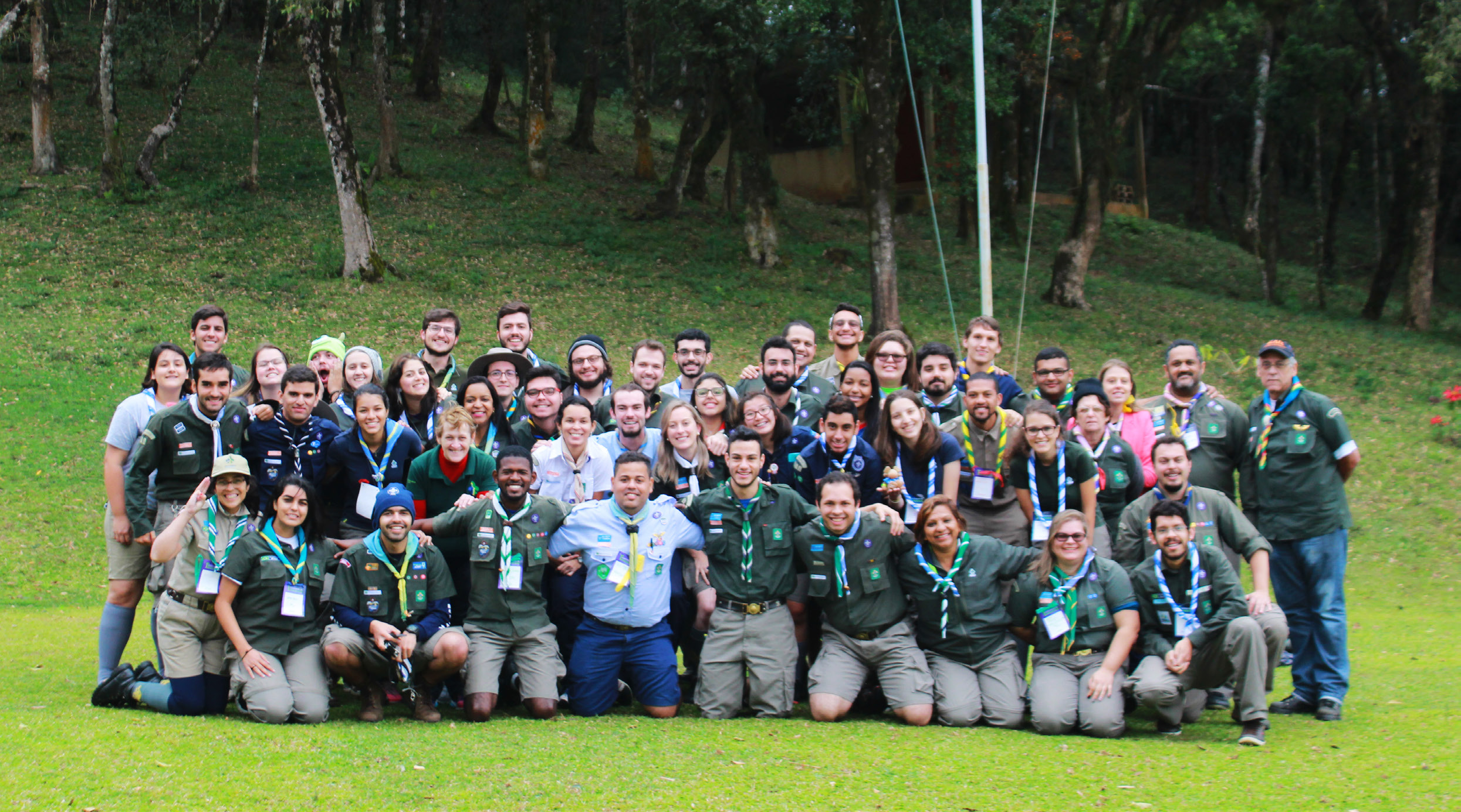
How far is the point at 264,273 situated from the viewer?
775 inches

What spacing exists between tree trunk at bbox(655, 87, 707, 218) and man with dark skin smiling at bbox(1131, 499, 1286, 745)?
1960 centimetres

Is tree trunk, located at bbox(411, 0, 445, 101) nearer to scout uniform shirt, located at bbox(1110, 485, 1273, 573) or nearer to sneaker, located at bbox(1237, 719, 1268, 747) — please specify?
scout uniform shirt, located at bbox(1110, 485, 1273, 573)

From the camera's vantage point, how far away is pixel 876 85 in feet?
60.6

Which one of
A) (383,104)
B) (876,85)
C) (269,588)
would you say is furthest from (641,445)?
(383,104)

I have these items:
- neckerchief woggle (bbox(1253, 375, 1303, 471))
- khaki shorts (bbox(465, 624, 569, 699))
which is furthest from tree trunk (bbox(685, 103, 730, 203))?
khaki shorts (bbox(465, 624, 569, 699))

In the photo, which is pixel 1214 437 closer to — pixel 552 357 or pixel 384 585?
pixel 384 585

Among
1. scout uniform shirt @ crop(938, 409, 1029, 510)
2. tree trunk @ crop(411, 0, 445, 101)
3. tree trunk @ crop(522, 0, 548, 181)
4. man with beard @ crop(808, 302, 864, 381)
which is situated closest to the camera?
scout uniform shirt @ crop(938, 409, 1029, 510)

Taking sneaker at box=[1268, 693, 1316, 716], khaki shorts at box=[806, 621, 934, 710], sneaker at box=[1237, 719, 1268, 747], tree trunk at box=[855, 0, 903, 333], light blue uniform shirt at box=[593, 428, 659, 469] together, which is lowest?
sneaker at box=[1268, 693, 1316, 716]

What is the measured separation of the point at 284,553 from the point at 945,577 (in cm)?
366

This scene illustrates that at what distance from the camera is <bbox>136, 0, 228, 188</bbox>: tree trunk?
21.4 meters

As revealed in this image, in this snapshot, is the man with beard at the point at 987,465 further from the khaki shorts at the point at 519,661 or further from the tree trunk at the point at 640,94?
the tree trunk at the point at 640,94

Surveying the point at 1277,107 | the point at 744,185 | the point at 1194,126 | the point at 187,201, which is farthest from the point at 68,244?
the point at 1194,126

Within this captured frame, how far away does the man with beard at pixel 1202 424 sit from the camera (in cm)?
751

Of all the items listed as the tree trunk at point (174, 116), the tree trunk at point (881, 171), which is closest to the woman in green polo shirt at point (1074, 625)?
the tree trunk at point (881, 171)
